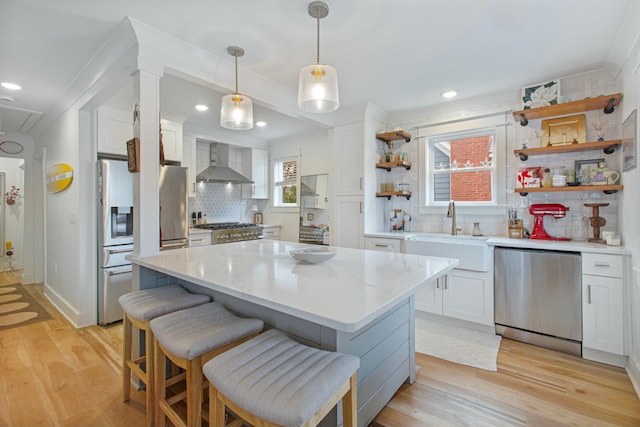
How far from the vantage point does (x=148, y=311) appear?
1.62 meters

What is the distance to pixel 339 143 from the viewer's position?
391 centimetres

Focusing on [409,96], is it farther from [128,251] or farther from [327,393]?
[128,251]

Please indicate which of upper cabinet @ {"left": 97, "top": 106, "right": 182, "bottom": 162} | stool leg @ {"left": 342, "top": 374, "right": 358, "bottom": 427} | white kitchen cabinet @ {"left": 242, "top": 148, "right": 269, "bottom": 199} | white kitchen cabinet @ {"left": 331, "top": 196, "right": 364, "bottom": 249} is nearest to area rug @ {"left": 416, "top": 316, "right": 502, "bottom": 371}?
white kitchen cabinet @ {"left": 331, "top": 196, "right": 364, "bottom": 249}

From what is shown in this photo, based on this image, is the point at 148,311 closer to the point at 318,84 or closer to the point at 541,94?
the point at 318,84

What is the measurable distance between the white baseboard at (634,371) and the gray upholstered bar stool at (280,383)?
210 centimetres

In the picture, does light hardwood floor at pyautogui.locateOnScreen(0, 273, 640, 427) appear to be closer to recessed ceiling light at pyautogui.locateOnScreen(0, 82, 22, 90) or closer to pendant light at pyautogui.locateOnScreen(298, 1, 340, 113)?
pendant light at pyautogui.locateOnScreen(298, 1, 340, 113)

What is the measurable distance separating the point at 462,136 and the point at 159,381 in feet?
12.1

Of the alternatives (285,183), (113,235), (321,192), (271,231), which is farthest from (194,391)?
(285,183)

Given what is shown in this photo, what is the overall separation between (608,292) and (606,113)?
1.56 meters

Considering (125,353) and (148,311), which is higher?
(148,311)

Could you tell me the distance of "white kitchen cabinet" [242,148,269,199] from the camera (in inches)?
209

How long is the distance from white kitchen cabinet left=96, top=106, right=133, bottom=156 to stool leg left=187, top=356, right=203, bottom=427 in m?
2.95

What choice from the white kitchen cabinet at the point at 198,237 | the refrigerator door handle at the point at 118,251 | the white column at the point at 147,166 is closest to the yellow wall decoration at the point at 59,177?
the refrigerator door handle at the point at 118,251

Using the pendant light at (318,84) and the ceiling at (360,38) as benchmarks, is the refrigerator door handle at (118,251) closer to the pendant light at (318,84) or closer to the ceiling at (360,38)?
the ceiling at (360,38)
